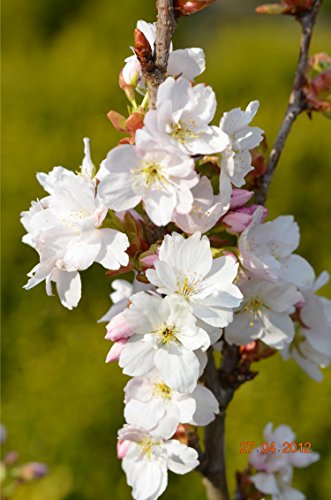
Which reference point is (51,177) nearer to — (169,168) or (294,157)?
(169,168)

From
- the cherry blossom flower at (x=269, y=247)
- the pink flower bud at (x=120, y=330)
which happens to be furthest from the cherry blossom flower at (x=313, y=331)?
the pink flower bud at (x=120, y=330)

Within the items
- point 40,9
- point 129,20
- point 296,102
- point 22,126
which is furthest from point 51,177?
point 40,9

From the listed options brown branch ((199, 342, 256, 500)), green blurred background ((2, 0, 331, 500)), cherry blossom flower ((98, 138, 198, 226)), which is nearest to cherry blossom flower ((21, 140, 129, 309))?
cherry blossom flower ((98, 138, 198, 226))

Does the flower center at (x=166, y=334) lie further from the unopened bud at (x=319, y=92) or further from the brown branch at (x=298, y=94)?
the unopened bud at (x=319, y=92)

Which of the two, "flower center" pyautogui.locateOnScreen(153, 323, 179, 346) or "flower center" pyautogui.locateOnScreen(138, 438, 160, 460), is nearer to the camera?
"flower center" pyautogui.locateOnScreen(153, 323, 179, 346)

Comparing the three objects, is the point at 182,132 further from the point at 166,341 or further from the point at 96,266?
the point at 96,266

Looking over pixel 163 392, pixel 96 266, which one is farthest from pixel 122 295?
pixel 96 266

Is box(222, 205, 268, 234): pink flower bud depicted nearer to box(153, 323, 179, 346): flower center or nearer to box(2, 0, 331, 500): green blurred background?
box(153, 323, 179, 346): flower center
